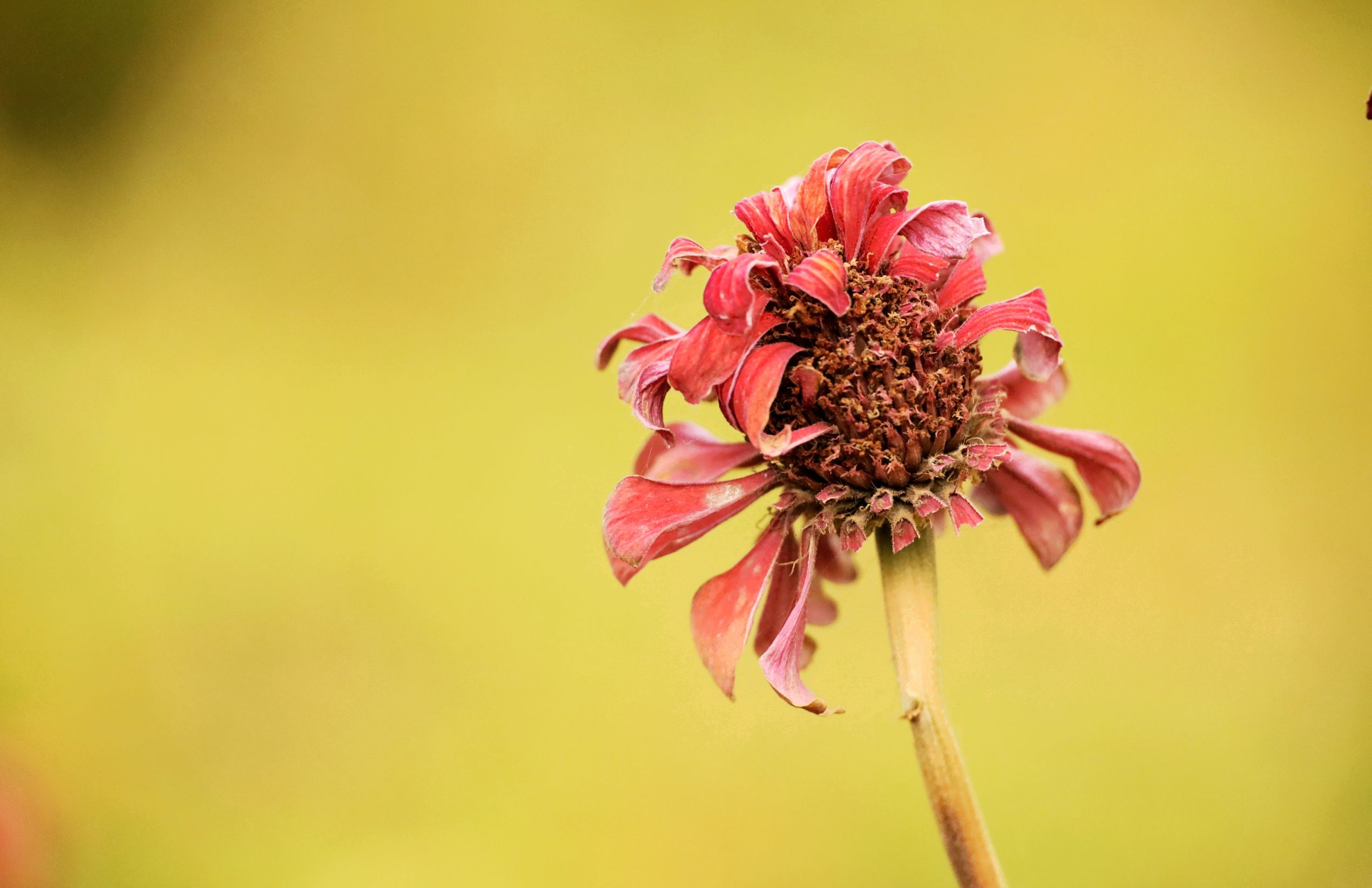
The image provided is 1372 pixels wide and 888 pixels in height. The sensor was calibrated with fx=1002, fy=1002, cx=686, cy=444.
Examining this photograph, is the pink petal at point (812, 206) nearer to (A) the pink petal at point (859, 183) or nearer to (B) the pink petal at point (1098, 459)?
(A) the pink petal at point (859, 183)

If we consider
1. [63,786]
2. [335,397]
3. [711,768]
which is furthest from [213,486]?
[711,768]

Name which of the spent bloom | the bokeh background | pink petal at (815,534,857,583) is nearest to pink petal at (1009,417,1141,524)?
the spent bloom

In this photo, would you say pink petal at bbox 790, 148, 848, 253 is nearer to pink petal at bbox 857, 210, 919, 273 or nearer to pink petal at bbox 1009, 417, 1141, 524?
pink petal at bbox 857, 210, 919, 273

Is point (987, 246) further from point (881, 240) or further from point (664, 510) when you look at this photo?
point (664, 510)

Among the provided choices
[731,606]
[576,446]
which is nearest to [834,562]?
[731,606]

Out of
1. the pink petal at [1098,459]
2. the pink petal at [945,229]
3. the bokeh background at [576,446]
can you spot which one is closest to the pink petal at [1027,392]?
the pink petal at [1098,459]

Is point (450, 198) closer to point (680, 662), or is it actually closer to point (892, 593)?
point (680, 662)
